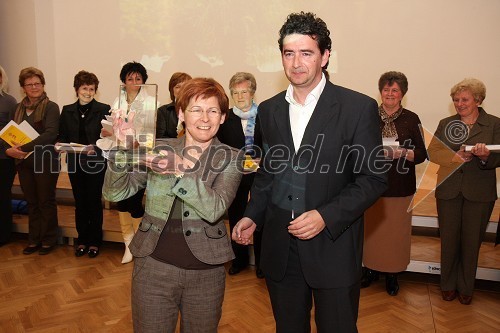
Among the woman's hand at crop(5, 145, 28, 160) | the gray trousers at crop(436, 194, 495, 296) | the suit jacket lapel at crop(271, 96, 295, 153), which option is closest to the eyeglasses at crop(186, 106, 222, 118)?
the suit jacket lapel at crop(271, 96, 295, 153)

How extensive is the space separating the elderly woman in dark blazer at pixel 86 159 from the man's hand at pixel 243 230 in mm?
2646

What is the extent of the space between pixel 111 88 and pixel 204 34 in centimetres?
168

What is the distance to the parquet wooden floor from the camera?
10.6ft

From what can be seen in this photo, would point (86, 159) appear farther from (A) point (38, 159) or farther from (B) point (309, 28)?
(B) point (309, 28)

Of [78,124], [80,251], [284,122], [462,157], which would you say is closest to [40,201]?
[80,251]

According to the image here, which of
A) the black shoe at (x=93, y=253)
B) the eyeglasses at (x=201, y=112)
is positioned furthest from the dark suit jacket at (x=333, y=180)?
the black shoe at (x=93, y=253)

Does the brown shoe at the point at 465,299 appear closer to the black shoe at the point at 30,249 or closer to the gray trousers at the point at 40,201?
the gray trousers at the point at 40,201

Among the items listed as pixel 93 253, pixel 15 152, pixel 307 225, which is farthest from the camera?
pixel 93 253

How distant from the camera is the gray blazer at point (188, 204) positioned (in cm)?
180

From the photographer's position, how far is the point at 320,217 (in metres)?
1.74

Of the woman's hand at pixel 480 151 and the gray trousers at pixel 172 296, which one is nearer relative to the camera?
the gray trousers at pixel 172 296

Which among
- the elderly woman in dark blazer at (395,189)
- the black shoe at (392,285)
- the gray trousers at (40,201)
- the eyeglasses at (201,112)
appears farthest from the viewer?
the gray trousers at (40,201)

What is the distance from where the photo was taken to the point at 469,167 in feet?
11.6

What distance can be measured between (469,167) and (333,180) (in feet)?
7.16
